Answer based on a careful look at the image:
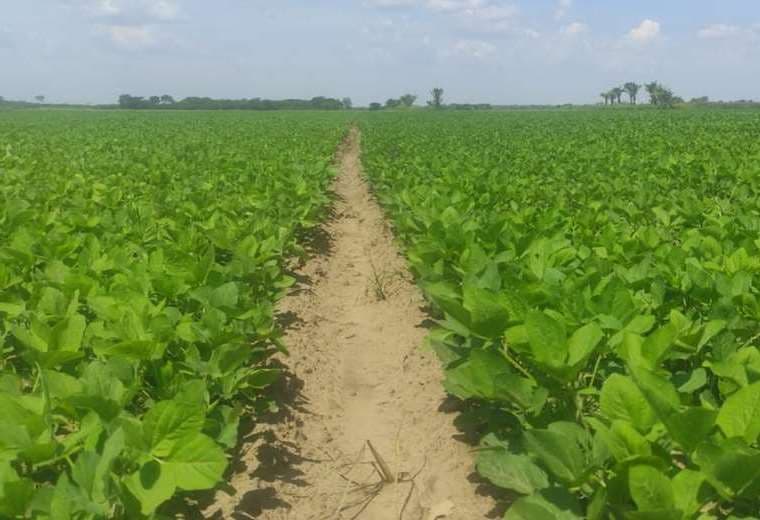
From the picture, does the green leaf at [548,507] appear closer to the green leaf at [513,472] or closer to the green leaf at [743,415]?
the green leaf at [513,472]

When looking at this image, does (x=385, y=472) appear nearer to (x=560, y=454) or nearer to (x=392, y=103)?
(x=560, y=454)

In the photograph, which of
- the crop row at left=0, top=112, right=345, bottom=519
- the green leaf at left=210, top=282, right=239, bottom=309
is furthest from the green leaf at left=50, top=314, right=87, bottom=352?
the green leaf at left=210, top=282, right=239, bottom=309

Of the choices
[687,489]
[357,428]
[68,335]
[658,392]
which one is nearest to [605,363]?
[658,392]

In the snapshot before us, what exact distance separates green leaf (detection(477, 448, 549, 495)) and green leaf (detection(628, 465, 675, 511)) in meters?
0.46

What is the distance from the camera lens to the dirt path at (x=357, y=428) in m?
3.27

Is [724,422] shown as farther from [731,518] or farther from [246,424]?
[246,424]

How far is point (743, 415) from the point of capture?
2.05 metres

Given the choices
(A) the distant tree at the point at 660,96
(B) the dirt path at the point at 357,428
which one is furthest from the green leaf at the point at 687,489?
(A) the distant tree at the point at 660,96

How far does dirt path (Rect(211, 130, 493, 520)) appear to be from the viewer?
3271 mm

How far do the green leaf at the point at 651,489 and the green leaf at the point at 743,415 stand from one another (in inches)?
10.8

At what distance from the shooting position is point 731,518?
199 centimetres

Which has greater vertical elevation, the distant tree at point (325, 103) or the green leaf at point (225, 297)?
the distant tree at point (325, 103)

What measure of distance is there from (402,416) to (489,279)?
1.28 meters

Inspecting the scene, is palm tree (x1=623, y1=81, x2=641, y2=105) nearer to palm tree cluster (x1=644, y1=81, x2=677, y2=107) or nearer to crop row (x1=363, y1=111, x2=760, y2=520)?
palm tree cluster (x1=644, y1=81, x2=677, y2=107)
